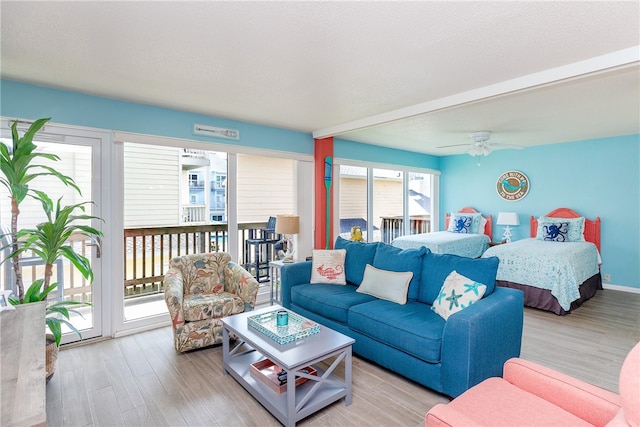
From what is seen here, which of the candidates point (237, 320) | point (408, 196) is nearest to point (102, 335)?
point (237, 320)

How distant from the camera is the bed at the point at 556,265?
13.0 ft

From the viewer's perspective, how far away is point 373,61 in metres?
2.44

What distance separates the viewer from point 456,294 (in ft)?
8.08

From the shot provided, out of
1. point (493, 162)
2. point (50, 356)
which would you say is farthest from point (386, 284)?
point (493, 162)

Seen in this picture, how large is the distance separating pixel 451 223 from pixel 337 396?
17.6 ft

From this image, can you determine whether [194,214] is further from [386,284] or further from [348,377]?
[348,377]

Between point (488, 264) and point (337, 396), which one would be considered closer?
point (337, 396)

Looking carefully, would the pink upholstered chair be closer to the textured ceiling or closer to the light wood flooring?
the light wood flooring

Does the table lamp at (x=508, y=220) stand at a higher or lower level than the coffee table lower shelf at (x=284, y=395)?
higher

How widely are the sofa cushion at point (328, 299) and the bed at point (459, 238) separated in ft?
8.00

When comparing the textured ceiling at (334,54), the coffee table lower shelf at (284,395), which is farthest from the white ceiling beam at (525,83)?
the coffee table lower shelf at (284,395)

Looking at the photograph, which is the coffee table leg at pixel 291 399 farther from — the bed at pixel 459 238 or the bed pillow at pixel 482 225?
the bed pillow at pixel 482 225

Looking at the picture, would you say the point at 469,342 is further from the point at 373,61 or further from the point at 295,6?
the point at 295,6

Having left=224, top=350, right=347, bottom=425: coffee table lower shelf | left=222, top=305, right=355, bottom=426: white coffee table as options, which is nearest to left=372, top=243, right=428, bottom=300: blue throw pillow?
left=222, top=305, right=355, bottom=426: white coffee table
